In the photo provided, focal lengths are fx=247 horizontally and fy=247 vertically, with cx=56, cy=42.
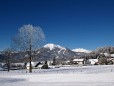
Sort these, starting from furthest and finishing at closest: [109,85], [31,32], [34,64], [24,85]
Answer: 1. [34,64]
2. [31,32]
3. [24,85]
4. [109,85]

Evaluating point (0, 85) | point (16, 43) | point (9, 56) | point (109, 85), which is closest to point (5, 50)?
point (9, 56)

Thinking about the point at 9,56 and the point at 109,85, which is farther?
the point at 9,56

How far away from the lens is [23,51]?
208 feet

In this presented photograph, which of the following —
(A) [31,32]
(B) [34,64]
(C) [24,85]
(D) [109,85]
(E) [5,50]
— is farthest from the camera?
(B) [34,64]

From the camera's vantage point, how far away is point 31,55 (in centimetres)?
6203

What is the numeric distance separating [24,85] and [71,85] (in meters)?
5.89

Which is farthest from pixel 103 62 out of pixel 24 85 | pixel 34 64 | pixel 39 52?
pixel 24 85

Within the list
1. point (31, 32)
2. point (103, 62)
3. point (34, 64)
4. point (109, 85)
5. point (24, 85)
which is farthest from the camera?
point (103, 62)

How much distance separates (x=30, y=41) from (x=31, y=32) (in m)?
2.25

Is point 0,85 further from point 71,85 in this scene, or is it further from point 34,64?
point 34,64

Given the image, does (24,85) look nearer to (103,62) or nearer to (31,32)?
(31,32)

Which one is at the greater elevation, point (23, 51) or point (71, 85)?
point (23, 51)

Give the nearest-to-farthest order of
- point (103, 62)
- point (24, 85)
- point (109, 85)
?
1. point (109, 85)
2. point (24, 85)
3. point (103, 62)

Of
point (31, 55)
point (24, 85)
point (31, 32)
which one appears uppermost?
point (31, 32)
